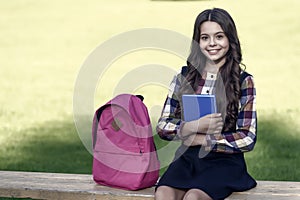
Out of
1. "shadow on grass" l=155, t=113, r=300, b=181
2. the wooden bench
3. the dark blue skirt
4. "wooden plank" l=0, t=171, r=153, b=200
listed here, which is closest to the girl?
the dark blue skirt

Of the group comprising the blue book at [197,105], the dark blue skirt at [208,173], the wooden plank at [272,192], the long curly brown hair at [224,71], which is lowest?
the wooden plank at [272,192]

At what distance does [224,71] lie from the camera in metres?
4.38

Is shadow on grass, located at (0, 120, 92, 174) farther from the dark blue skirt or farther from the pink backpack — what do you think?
the dark blue skirt

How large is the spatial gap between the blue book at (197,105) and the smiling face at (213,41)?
35 centimetres

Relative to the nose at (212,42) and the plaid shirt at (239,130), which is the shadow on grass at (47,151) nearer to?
the plaid shirt at (239,130)

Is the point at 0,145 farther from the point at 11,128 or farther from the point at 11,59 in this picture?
the point at 11,59

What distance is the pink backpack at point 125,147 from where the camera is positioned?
4324mm

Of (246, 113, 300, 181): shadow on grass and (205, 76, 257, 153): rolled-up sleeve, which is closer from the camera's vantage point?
(205, 76, 257, 153): rolled-up sleeve

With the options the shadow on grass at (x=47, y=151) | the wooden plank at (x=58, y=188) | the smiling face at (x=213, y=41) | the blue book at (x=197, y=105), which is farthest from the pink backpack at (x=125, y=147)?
the shadow on grass at (x=47, y=151)

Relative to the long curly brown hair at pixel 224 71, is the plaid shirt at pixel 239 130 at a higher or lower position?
lower

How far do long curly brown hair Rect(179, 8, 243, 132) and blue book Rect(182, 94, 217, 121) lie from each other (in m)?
0.14

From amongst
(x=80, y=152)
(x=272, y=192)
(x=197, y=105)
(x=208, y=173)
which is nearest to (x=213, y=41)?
(x=197, y=105)

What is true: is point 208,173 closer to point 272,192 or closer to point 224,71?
point 272,192

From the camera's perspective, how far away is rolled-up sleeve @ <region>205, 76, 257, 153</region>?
4.20m
